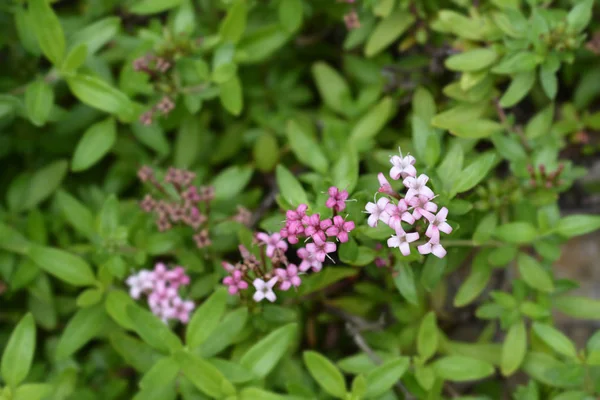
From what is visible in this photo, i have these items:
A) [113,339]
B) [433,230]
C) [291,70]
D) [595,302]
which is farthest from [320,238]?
[291,70]

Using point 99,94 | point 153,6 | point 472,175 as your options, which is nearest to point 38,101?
point 99,94

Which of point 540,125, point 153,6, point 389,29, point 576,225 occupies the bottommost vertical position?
point 576,225

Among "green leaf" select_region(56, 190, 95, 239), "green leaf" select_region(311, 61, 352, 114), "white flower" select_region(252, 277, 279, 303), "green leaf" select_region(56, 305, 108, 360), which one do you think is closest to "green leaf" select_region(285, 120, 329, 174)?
"green leaf" select_region(311, 61, 352, 114)

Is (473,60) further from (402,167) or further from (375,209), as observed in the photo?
(375,209)

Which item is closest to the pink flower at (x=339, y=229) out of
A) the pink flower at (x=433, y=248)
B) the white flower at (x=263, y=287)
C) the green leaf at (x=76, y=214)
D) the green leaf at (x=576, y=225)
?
the pink flower at (x=433, y=248)

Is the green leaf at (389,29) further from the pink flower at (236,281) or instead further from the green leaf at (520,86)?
the pink flower at (236,281)

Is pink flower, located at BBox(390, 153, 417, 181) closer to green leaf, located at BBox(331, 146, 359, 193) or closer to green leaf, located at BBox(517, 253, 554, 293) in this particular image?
green leaf, located at BBox(331, 146, 359, 193)
